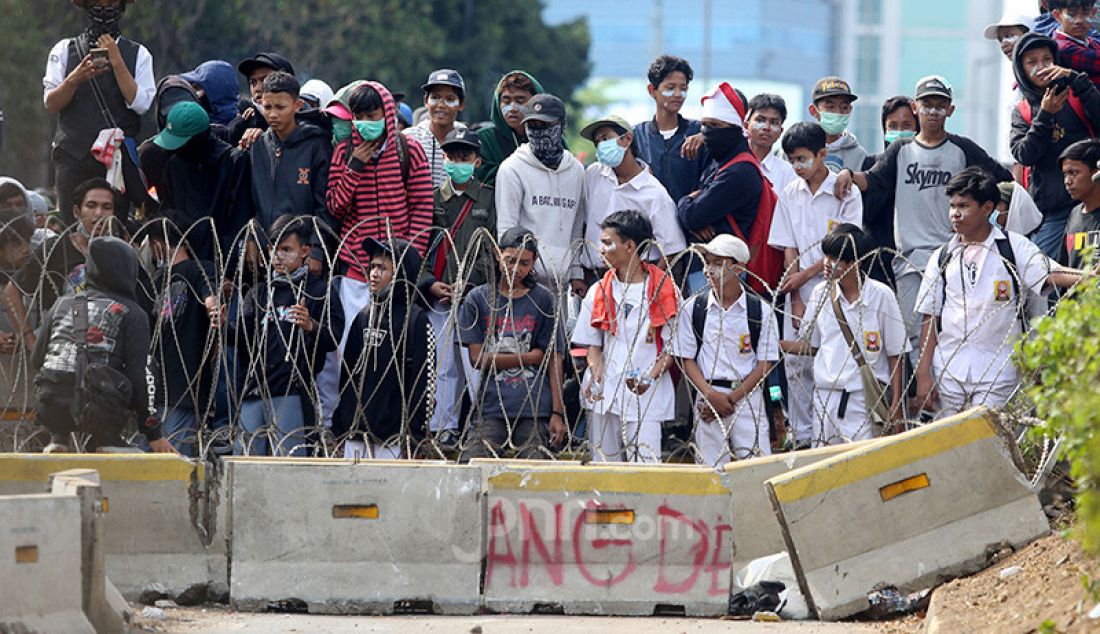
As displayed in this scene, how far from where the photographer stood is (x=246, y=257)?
364 inches

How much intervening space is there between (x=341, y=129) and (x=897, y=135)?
11.2 ft

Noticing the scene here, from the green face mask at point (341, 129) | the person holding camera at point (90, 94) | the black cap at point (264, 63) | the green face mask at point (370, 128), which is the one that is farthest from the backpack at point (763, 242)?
the person holding camera at point (90, 94)

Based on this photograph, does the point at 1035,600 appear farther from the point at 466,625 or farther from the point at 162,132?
the point at 162,132

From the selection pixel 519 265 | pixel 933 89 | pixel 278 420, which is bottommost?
pixel 278 420

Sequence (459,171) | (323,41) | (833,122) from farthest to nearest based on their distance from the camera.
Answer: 1. (323,41)
2. (833,122)
3. (459,171)

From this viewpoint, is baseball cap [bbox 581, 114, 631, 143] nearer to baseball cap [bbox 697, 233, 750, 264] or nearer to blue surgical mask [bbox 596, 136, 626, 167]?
blue surgical mask [bbox 596, 136, 626, 167]

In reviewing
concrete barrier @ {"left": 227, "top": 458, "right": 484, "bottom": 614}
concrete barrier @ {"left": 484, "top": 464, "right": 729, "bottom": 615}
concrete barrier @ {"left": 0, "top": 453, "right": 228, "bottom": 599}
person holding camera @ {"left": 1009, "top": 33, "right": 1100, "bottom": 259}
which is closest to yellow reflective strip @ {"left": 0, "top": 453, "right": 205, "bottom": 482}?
concrete barrier @ {"left": 0, "top": 453, "right": 228, "bottom": 599}

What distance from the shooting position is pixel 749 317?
899cm

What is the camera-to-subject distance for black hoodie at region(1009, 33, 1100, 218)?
973 centimetres

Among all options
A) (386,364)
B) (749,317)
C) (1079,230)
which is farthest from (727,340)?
(1079,230)

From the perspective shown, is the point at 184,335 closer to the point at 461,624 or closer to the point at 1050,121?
the point at 461,624

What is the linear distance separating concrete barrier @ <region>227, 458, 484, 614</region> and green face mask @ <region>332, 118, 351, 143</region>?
2607 millimetres

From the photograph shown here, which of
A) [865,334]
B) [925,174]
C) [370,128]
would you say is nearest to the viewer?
[865,334]

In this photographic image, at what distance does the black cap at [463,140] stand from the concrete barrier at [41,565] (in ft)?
12.7
